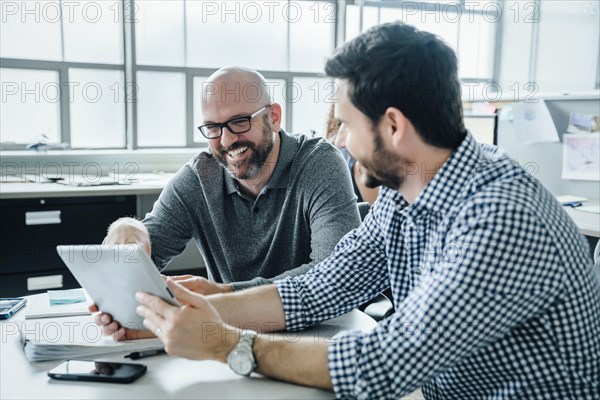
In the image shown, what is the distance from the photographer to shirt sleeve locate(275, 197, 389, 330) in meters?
1.28

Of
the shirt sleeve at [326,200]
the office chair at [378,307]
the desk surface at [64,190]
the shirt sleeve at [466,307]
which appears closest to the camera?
the shirt sleeve at [466,307]

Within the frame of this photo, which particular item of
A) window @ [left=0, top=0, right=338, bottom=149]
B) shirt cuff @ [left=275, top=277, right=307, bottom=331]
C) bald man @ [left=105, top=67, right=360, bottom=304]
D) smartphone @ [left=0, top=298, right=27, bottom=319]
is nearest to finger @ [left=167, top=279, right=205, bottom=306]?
shirt cuff @ [left=275, top=277, right=307, bottom=331]

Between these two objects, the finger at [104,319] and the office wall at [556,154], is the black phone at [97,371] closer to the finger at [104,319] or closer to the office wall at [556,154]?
the finger at [104,319]

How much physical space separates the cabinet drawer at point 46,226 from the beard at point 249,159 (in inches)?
57.7

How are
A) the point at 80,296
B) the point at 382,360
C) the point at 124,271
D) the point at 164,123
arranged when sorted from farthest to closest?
the point at 164,123, the point at 80,296, the point at 124,271, the point at 382,360

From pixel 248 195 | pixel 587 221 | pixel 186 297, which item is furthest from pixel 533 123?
pixel 186 297

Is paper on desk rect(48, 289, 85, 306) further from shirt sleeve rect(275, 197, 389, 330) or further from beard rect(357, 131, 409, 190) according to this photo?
beard rect(357, 131, 409, 190)

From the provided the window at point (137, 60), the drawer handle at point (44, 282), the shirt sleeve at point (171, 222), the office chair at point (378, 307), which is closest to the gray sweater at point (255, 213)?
the shirt sleeve at point (171, 222)

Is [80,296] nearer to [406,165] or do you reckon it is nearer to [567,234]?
[406,165]

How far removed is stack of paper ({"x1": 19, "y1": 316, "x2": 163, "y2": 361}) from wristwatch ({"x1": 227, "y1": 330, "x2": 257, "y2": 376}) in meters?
0.17

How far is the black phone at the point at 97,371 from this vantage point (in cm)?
99

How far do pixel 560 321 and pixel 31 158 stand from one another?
10.9 feet

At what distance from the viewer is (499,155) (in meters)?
1.11

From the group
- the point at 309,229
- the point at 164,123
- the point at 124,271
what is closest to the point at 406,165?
the point at 124,271
